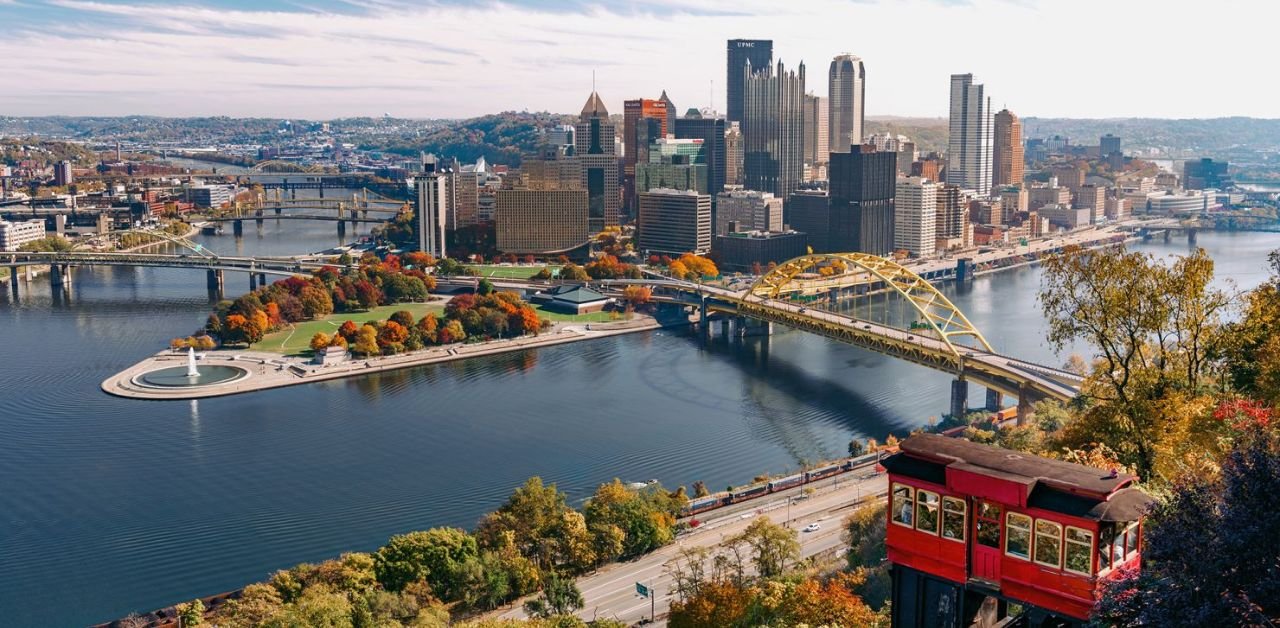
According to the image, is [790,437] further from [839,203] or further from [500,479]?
[839,203]

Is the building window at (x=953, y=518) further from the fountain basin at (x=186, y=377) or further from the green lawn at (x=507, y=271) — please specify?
the green lawn at (x=507, y=271)

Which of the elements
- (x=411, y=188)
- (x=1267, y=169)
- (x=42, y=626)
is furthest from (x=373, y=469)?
(x=1267, y=169)

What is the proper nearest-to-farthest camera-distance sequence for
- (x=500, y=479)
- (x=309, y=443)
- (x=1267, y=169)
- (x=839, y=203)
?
(x=500, y=479), (x=309, y=443), (x=839, y=203), (x=1267, y=169)

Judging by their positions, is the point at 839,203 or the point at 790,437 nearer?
the point at 790,437

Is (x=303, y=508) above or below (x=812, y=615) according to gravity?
below

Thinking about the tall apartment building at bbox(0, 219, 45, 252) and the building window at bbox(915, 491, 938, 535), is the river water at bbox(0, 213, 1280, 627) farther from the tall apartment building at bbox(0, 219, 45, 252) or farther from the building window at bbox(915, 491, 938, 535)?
the tall apartment building at bbox(0, 219, 45, 252)

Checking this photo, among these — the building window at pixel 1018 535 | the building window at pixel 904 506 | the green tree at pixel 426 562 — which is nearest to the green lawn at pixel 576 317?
the green tree at pixel 426 562
